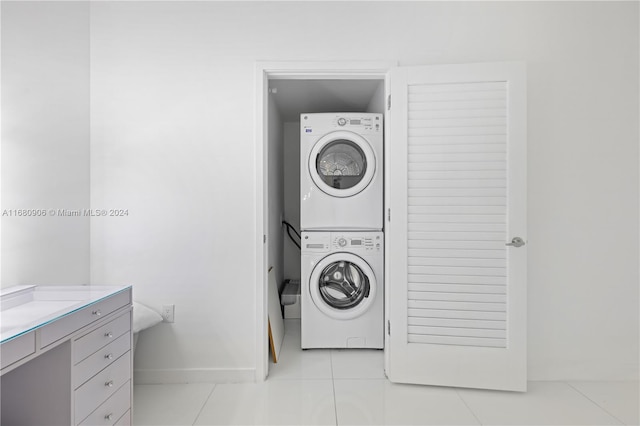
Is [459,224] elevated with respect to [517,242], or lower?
elevated

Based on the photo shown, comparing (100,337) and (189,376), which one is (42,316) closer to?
(100,337)

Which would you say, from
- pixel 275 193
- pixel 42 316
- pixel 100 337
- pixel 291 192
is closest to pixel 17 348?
pixel 42 316

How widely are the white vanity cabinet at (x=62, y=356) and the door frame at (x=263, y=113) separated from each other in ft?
2.75

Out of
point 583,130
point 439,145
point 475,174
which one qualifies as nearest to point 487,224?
point 475,174

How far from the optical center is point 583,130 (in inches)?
86.8

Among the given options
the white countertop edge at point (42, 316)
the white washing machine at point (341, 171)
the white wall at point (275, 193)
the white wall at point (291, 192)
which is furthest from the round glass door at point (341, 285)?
the white countertop edge at point (42, 316)

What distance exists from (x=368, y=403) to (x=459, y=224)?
3.76ft

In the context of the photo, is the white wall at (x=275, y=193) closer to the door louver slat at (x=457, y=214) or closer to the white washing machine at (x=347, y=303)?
the white washing machine at (x=347, y=303)

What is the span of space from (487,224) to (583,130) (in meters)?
0.85

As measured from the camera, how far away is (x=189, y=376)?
228cm

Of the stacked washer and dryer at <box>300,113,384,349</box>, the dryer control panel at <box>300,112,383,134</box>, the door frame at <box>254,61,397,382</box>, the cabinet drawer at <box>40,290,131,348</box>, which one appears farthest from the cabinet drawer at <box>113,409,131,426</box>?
the dryer control panel at <box>300,112,383,134</box>

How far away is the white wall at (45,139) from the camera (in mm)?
1693

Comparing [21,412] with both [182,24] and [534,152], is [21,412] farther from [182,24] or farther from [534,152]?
[534,152]

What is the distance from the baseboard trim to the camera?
227 centimetres
